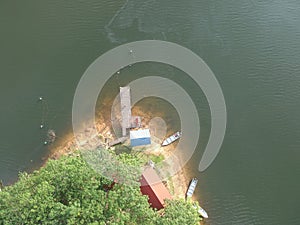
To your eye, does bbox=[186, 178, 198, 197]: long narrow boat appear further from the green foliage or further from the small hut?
the small hut

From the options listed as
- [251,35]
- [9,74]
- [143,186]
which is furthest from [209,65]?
[9,74]

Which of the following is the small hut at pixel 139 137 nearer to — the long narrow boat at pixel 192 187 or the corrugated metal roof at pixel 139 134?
the corrugated metal roof at pixel 139 134

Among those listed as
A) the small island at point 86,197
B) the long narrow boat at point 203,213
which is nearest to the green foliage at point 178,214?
the small island at point 86,197

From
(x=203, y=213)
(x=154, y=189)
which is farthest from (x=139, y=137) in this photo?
(x=203, y=213)

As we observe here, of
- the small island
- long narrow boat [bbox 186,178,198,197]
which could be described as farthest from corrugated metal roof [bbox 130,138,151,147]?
long narrow boat [bbox 186,178,198,197]

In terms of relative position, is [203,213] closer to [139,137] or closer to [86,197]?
[139,137]

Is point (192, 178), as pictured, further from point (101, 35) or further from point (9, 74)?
point (9, 74)
